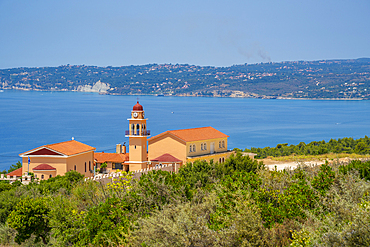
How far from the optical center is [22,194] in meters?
18.6

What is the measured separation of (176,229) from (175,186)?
4.50 meters

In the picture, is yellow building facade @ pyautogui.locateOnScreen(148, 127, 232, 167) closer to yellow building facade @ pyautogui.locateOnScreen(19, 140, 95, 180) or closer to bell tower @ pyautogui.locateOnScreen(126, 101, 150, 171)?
bell tower @ pyautogui.locateOnScreen(126, 101, 150, 171)

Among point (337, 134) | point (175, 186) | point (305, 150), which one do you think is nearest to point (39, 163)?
point (175, 186)

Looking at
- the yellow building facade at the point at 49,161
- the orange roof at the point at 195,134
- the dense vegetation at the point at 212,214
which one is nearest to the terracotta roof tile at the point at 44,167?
the yellow building facade at the point at 49,161

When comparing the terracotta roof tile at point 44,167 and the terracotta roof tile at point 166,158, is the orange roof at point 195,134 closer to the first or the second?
the terracotta roof tile at point 166,158

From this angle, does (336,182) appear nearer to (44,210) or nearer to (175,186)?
(175,186)

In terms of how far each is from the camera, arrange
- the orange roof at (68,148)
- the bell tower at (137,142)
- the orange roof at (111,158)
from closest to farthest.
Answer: the orange roof at (68,148) < the bell tower at (137,142) < the orange roof at (111,158)

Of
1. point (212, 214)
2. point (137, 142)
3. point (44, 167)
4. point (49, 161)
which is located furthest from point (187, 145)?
point (212, 214)

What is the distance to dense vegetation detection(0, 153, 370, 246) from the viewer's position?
8094 millimetres

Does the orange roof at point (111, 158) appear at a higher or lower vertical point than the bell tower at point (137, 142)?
lower

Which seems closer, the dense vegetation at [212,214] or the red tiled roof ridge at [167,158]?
the dense vegetation at [212,214]

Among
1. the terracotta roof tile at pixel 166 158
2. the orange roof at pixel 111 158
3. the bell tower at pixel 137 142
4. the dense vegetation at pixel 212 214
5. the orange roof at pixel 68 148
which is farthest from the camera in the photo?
the orange roof at pixel 111 158

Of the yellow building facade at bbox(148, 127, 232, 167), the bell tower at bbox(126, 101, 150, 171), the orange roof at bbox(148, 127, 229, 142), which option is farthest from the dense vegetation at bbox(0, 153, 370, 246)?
the bell tower at bbox(126, 101, 150, 171)

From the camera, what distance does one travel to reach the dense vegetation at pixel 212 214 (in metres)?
8.09
